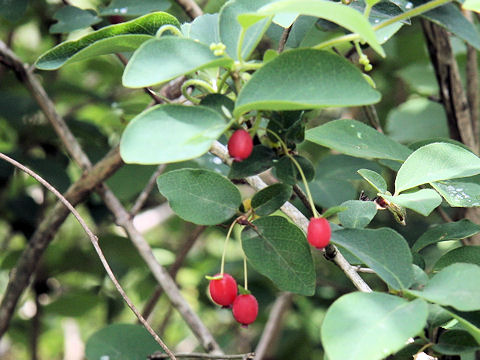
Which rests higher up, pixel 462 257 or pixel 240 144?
pixel 240 144

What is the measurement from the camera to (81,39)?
0.68 metres

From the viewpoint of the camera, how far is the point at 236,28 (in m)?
0.64

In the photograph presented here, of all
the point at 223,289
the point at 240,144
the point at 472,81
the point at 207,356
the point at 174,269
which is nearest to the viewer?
the point at 240,144

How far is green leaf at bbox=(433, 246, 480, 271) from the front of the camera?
30.3 inches

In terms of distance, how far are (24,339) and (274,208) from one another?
5.15 ft

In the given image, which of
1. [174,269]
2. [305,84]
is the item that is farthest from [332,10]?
[174,269]

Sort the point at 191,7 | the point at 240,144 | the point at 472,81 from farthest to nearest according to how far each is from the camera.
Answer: the point at 472,81
the point at 191,7
the point at 240,144

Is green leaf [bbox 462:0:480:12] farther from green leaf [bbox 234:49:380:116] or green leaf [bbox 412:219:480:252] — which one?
green leaf [bbox 412:219:480:252]

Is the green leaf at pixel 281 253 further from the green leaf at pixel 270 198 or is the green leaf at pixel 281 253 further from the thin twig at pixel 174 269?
the thin twig at pixel 174 269

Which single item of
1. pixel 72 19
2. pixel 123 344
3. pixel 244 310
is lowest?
pixel 123 344

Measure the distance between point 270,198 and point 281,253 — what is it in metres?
0.06

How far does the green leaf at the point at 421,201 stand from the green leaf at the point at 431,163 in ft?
0.10

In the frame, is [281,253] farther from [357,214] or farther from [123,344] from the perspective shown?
[123,344]

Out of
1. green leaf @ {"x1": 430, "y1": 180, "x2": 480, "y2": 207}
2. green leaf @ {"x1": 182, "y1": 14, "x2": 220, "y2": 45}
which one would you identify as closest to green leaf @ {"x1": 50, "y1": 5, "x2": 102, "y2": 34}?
green leaf @ {"x1": 182, "y1": 14, "x2": 220, "y2": 45}
